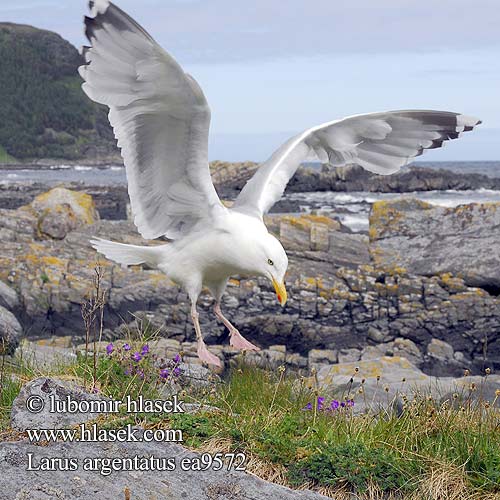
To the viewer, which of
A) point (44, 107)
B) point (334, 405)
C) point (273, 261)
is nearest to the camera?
point (334, 405)

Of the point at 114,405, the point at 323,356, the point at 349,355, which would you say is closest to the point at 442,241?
the point at 349,355

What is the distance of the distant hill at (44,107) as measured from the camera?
103 m

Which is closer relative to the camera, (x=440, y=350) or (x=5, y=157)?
(x=440, y=350)

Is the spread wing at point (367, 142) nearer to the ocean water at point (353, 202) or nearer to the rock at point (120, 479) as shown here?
the rock at point (120, 479)

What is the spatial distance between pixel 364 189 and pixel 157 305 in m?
28.5

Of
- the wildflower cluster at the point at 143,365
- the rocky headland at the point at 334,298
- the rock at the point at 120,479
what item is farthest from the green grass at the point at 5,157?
the rock at the point at 120,479

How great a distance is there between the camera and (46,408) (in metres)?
4.66

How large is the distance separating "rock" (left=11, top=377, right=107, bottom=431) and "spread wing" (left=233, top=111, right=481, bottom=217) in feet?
6.57

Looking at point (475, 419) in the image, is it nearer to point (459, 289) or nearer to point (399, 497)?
point (399, 497)

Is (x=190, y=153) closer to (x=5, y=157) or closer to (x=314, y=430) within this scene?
(x=314, y=430)

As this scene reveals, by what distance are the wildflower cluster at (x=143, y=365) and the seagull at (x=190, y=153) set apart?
1.40 ft

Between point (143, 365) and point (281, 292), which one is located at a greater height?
point (281, 292)

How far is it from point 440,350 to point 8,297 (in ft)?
17.8

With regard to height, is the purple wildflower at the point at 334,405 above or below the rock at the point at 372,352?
above
